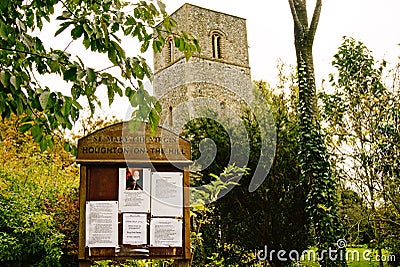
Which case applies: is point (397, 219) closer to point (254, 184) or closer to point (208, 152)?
point (254, 184)

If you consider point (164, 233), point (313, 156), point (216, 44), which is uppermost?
point (216, 44)

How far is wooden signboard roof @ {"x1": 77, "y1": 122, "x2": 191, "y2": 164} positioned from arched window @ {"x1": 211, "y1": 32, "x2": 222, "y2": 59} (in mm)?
21318

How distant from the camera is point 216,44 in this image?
2531 cm

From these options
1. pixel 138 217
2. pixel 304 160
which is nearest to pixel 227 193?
pixel 304 160

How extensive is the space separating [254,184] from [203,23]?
16.3 metres

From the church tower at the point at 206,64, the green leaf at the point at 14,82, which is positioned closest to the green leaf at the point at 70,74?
the green leaf at the point at 14,82

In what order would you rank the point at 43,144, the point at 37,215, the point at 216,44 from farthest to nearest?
1. the point at 216,44
2. the point at 37,215
3. the point at 43,144

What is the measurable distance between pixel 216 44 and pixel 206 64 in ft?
4.71

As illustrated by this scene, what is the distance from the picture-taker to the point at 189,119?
39.5ft

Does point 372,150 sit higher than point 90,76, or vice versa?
point 372,150

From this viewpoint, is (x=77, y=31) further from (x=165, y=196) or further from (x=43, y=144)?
(x=165, y=196)

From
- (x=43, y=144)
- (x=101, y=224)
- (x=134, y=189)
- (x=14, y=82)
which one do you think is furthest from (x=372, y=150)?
(x=14, y=82)

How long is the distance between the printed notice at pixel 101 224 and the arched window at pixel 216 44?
21650mm

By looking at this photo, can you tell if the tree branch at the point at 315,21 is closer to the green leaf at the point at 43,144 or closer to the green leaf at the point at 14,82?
the green leaf at the point at 43,144
